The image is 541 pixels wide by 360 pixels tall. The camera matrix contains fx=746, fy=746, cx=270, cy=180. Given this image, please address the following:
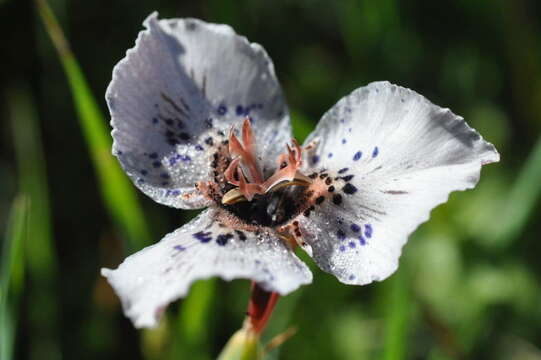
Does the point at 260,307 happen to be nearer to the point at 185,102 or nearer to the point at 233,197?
the point at 233,197

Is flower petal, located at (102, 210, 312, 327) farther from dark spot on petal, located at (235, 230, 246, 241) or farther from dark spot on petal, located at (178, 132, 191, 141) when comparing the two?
dark spot on petal, located at (178, 132, 191, 141)

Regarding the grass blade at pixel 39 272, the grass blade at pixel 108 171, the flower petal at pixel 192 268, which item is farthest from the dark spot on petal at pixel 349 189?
the grass blade at pixel 39 272

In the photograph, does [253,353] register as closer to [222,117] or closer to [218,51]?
[222,117]

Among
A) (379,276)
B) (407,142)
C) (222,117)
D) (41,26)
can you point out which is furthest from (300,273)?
(41,26)

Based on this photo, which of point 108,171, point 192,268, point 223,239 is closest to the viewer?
point 192,268

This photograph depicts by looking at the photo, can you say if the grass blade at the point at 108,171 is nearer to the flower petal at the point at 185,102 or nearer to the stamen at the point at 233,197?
the flower petal at the point at 185,102

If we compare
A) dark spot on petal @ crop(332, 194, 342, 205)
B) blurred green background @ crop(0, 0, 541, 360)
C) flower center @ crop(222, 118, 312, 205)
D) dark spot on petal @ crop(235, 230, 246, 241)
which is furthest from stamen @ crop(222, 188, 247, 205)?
blurred green background @ crop(0, 0, 541, 360)

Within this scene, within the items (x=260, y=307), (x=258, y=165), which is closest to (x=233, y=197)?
(x=258, y=165)
